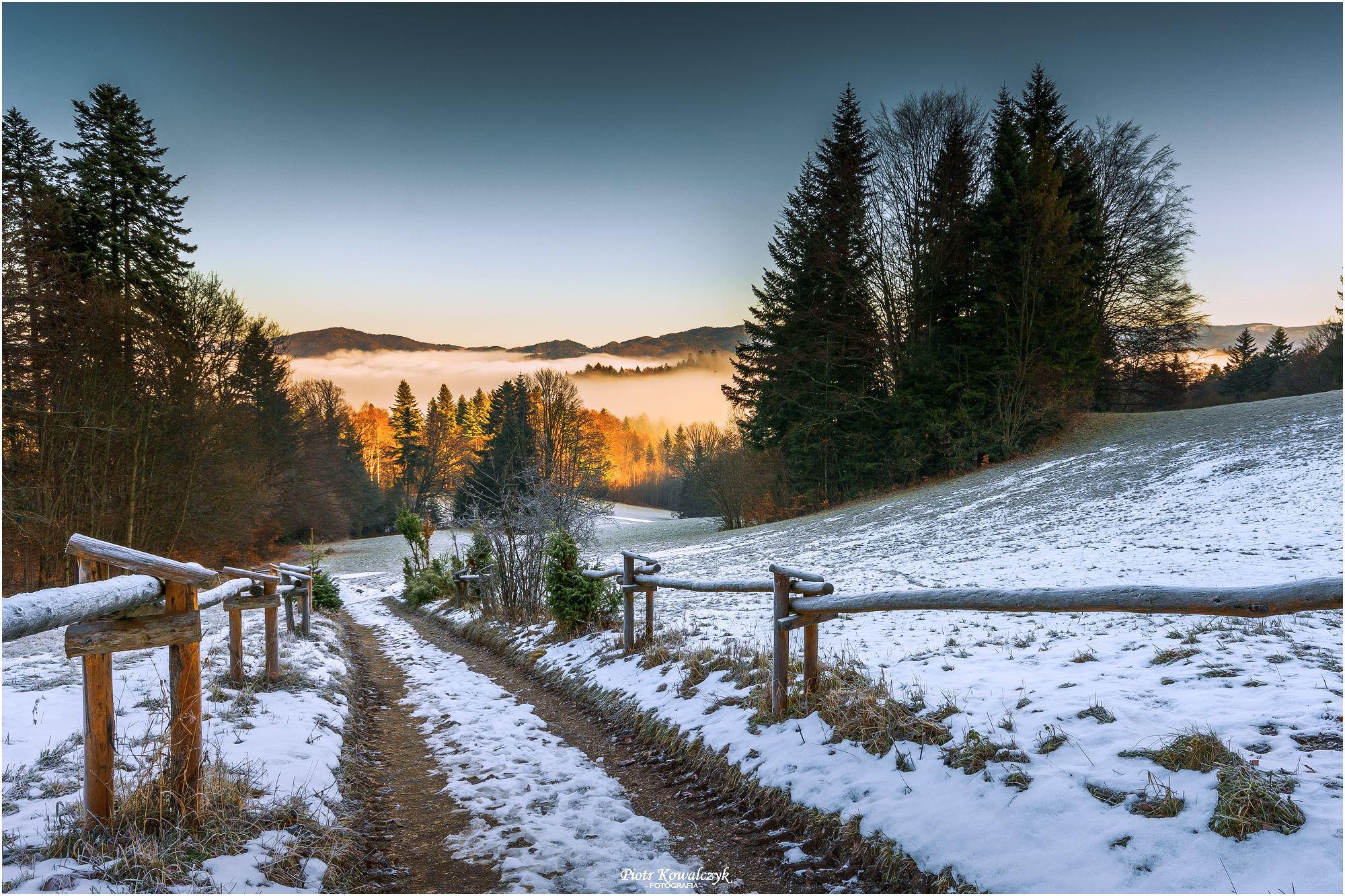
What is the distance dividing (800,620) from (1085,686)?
205 cm

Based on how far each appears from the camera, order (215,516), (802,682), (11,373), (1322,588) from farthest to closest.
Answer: (215,516) → (11,373) → (802,682) → (1322,588)

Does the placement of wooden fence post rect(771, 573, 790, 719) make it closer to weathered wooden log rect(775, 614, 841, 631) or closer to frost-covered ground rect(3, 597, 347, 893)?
weathered wooden log rect(775, 614, 841, 631)

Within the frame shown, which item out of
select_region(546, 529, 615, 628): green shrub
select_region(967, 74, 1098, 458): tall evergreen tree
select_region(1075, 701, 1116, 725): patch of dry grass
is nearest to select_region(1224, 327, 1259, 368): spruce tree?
select_region(967, 74, 1098, 458): tall evergreen tree

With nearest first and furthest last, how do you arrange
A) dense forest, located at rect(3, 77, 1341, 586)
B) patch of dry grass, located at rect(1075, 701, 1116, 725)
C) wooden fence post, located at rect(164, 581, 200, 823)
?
wooden fence post, located at rect(164, 581, 200, 823) < patch of dry grass, located at rect(1075, 701, 1116, 725) < dense forest, located at rect(3, 77, 1341, 586)

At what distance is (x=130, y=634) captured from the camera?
294cm

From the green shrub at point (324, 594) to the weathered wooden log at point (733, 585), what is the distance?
1037cm

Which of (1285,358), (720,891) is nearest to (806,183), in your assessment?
(720,891)

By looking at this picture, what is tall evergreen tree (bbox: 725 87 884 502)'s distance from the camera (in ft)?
92.5

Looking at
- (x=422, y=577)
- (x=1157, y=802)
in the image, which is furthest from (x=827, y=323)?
(x=1157, y=802)

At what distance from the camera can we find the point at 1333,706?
11.4 ft

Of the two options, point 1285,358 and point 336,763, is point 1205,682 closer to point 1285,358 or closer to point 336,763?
point 336,763

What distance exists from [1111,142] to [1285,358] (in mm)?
26923

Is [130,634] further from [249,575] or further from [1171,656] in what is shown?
[1171,656]

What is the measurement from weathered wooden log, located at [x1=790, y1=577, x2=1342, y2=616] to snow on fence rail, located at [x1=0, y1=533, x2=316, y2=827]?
3918mm
